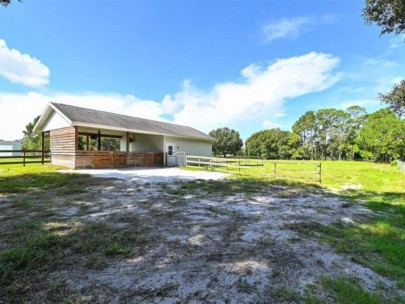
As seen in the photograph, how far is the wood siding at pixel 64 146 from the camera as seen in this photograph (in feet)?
49.2

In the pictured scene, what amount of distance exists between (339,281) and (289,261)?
625mm

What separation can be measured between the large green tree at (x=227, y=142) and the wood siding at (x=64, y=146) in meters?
44.6

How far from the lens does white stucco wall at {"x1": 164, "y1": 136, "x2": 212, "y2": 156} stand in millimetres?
21027

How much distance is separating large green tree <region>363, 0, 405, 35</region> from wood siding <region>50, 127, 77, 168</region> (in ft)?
51.8

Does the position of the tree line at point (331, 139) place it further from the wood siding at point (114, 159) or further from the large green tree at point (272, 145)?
the wood siding at point (114, 159)

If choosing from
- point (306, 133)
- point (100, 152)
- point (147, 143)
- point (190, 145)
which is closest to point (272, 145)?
point (306, 133)

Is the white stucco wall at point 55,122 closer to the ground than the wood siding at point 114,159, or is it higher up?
higher up

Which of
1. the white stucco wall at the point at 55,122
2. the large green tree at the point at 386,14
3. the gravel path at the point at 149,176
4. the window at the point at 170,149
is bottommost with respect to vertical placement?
the gravel path at the point at 149,176

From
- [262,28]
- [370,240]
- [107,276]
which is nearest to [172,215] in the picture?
[107,276]

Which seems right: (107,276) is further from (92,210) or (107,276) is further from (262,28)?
(262,28)

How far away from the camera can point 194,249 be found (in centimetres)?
347

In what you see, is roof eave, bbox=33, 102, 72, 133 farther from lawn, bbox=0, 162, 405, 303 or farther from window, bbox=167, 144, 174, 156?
lawn, bbox=0, 162, 405, 303

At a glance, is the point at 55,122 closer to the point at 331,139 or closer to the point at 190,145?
the point at 190,145

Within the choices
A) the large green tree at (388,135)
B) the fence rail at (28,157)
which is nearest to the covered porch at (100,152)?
the fence rail at (28,157)
